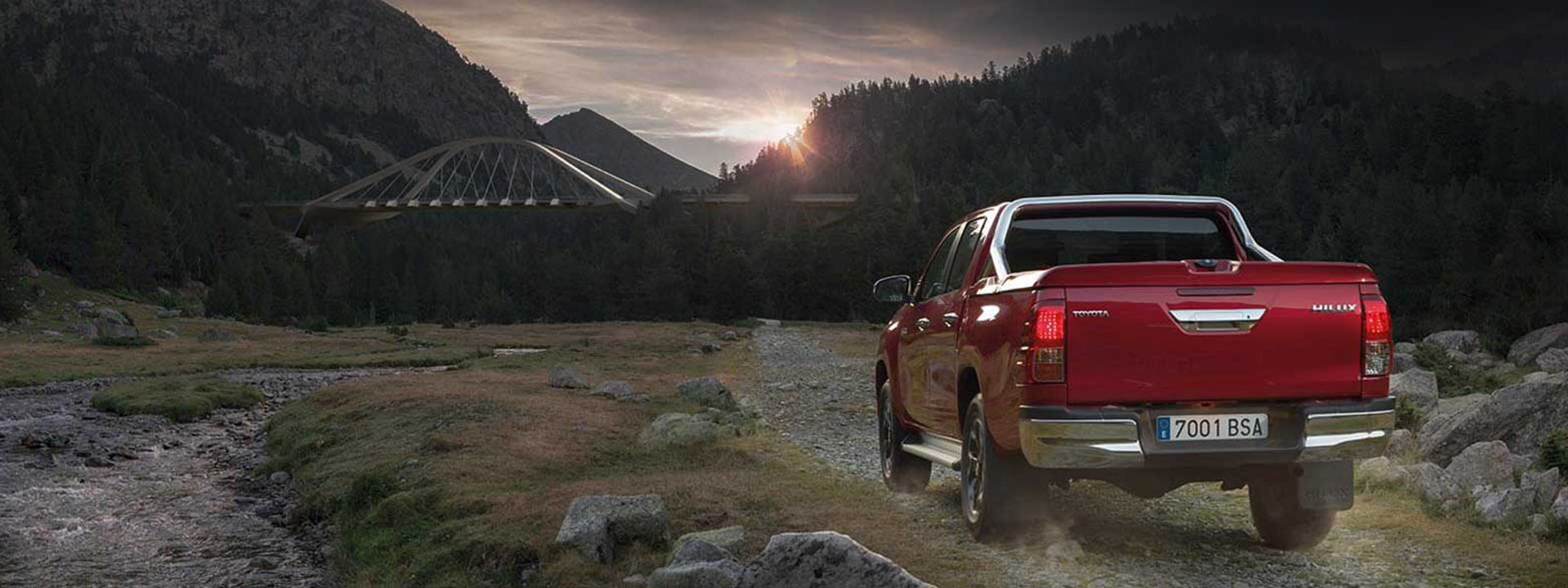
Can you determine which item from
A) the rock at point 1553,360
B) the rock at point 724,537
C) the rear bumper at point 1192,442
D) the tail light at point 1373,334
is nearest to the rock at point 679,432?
the rock at point 724,537

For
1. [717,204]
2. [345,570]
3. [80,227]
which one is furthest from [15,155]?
[345,570]

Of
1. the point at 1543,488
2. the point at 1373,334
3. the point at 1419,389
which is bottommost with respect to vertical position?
the point at 1419,389

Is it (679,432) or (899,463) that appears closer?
(899,463)

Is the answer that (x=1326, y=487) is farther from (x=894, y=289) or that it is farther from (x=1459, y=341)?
(x=1459, y=341)

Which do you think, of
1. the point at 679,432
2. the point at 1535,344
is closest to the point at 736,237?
the point at 1535,344

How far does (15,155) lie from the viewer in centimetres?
13612

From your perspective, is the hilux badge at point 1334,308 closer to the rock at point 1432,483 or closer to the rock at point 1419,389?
the rock at point 1432,483

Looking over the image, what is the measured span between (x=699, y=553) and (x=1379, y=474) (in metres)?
8.06

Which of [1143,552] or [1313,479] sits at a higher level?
[1313,479]

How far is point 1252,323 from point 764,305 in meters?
117

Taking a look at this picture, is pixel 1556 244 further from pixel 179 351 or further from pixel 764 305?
pixel 179 351

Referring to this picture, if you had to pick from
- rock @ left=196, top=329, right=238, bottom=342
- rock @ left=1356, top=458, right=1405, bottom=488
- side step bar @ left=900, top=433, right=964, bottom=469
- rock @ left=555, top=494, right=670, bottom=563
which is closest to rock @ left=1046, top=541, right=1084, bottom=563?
side step bar @ left=900, top=433, right=964, bottom=469

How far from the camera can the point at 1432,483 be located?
12703mm

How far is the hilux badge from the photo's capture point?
347 inches
